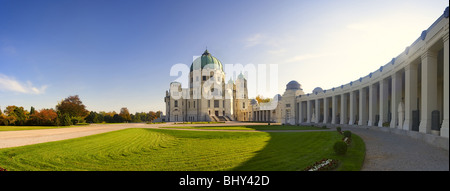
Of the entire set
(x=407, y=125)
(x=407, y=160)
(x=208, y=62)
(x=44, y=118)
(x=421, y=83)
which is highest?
(x=208, y=62)

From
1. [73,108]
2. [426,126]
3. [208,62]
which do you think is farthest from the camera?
[208,62]

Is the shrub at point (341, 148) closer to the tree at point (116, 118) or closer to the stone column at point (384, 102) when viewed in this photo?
the stone column at point (384, 102)

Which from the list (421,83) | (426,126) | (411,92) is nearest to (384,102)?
(421,83)

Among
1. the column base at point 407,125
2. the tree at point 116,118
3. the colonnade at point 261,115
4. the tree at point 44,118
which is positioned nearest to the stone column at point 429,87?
the column base at point 407,125

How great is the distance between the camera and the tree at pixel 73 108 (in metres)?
64.0

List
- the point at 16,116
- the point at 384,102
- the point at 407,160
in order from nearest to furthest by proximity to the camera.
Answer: the point at 407,160, the point at 384,102, the point at 16,116

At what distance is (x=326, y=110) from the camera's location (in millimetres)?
39781

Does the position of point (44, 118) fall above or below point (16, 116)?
below

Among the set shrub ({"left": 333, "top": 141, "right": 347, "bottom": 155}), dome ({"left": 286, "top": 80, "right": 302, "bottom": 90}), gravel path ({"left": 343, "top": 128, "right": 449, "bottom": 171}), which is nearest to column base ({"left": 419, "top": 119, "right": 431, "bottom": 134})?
gravel path ({"left": 343, "top": 128, "right": 449, "bottom": 171})

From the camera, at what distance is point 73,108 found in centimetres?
6475

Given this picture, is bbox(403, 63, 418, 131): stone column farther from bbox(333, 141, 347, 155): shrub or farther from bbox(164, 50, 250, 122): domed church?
bbox(164, 50, 250, 122): domed church

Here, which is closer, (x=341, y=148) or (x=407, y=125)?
(x=341, y=148)

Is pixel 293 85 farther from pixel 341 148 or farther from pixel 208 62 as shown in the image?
pixel 208 62
